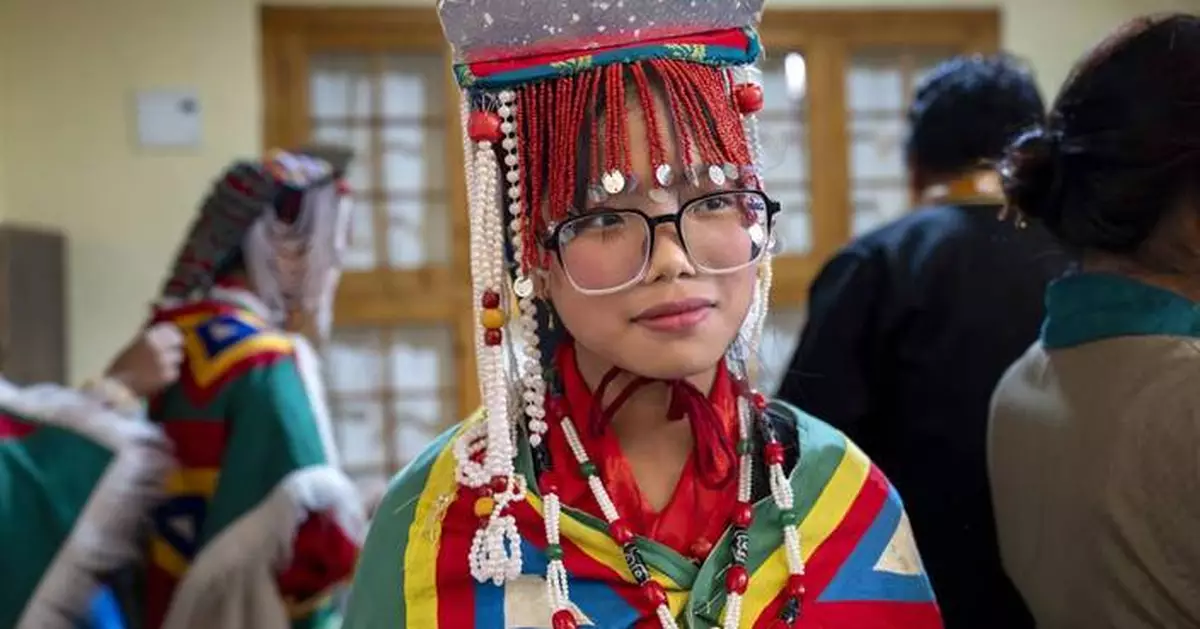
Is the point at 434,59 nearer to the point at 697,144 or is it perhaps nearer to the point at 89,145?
the point at 89,145

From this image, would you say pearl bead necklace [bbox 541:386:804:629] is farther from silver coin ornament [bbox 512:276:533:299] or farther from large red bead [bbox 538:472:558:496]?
silver coin ornament [bbox 512:276:533:299]

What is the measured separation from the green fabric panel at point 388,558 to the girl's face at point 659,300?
8.1 inches

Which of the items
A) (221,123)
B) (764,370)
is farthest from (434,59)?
(764,370)

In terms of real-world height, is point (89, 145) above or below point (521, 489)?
above

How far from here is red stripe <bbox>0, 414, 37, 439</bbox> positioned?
168 cm

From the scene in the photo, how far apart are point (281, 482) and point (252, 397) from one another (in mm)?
151

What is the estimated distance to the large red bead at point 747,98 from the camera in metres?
1.00

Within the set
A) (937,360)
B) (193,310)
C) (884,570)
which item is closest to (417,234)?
(193,310)

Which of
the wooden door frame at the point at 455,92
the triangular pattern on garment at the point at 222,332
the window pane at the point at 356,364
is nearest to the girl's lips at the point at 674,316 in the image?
the triangular pattern on garment at the point at 222,332

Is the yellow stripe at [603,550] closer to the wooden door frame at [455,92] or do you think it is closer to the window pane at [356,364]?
the wooden door frame at [455,92]

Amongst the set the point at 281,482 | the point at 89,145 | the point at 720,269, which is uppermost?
the point at 89,145

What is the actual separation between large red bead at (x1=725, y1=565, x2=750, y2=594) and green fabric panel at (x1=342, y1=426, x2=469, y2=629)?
26 centimetres

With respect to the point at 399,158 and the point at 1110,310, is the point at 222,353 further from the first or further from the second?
the point at 1110,310

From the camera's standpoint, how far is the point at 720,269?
0.96 m
